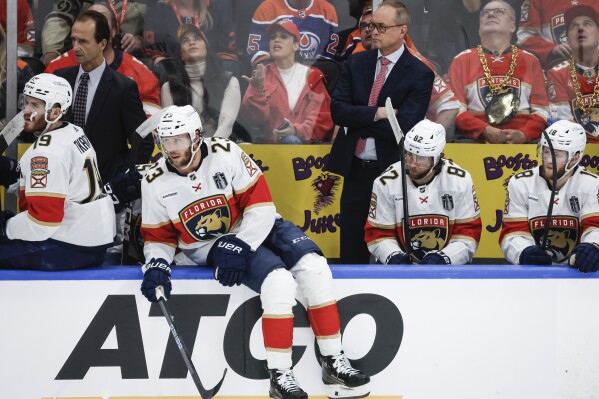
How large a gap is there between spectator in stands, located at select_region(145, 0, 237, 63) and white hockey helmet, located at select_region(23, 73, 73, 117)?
135cm

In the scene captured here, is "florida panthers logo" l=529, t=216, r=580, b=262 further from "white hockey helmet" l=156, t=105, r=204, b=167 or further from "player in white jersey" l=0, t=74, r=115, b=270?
"player in white jersey" l=0, t=74, r=115, b=270

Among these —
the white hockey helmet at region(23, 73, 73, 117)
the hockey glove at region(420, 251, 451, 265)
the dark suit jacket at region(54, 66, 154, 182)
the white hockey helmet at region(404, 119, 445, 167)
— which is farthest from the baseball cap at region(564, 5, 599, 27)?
the white hockey helmet at region(23, 73, 73, 117)

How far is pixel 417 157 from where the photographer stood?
4473 millimetres

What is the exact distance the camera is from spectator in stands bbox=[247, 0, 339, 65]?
558cm

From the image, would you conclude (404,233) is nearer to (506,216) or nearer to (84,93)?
(506,216)

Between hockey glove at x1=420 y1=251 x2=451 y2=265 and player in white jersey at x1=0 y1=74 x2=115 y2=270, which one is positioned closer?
player in white jersey at x1=0 y1=74 x2=115 y2=270

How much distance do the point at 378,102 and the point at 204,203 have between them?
54.9 inches

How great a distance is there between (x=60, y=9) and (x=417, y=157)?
7.55 feet

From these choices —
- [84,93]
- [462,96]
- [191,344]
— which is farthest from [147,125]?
[462,96]

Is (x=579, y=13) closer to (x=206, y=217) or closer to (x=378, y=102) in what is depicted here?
(x=378, y=102)

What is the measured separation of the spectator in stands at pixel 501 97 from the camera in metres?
5.71

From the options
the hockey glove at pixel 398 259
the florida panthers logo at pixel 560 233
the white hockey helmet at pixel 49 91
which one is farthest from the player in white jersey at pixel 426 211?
the white hockey helmet at pixel 49 91

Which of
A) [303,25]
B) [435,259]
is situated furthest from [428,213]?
[303,25]

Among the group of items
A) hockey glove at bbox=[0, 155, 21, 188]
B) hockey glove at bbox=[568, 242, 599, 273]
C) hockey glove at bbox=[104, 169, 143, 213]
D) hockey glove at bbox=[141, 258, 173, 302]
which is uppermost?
hockey glove at bbox=[0, 155, 21, 188]
